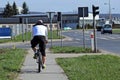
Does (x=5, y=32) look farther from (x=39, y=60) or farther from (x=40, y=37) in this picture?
(x=39, y=60)

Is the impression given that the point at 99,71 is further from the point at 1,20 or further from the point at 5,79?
the point at 1,20

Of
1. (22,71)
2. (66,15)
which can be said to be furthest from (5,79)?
(66,15)

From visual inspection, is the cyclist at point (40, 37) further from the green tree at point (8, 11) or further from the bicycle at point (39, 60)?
the green tree at point (8, 11)

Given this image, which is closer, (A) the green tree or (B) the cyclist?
(B) the cyclist

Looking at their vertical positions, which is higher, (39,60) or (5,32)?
(39,60)

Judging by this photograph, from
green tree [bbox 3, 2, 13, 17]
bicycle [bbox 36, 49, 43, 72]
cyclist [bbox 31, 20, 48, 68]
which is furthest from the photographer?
green tree [bbox 3, 2, 13, 17]

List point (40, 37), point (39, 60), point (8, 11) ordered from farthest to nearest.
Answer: point (8, 11), point (40, 37), point (39, 60)

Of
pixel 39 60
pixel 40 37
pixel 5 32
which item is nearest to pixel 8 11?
pixel 5 32

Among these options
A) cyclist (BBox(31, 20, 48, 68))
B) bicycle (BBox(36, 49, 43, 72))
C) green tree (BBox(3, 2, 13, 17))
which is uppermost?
cyclist (BBox(31, 20, 48, 68))

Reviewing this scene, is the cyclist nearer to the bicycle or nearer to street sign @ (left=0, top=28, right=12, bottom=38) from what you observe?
the bicycle

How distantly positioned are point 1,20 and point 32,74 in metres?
127

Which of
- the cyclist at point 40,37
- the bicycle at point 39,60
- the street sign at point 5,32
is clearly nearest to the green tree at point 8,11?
the street sign at point 5,32

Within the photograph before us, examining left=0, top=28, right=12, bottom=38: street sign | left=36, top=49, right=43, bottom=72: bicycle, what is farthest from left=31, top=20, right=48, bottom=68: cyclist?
left=0, top=28, right=12, bottom=38: street sign

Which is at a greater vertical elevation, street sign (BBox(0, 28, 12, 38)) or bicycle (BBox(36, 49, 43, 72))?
bicycle (BBox(36, 49, 43, 72))
